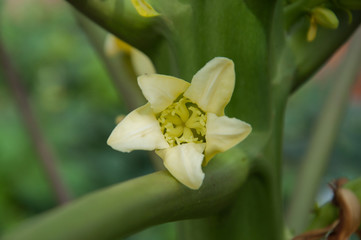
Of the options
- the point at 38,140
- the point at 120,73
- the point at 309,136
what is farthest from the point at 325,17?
the point at 309,136

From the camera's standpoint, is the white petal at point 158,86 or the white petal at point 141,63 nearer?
the white petal at point 158,86

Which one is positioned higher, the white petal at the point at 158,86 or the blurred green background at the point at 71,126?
the white petal at the point at 158,86

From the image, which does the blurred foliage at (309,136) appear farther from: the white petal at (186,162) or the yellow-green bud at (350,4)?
the white petal at (186,162)

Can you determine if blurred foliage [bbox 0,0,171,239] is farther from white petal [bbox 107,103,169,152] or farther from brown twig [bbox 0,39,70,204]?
white petal [bbox 107,103,169,152]

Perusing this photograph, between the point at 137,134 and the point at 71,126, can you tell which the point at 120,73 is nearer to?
the point at 137,134

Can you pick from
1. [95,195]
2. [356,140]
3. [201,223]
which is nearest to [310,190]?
[201,223]

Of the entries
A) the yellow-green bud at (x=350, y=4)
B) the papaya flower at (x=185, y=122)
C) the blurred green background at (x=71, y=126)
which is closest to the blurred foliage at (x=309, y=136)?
the blurred green background at (x=71, y=126)

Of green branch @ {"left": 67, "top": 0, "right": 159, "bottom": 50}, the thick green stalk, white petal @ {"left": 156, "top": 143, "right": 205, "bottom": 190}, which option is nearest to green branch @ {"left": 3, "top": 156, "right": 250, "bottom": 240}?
white petal @ {"left": 156, "top": 143, "right": 205, "bottom": 190}
